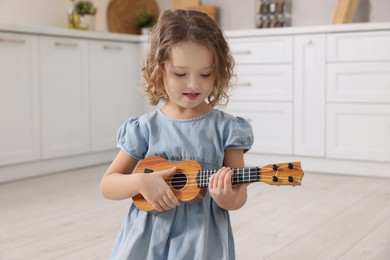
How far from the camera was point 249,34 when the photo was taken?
3639 millimetres

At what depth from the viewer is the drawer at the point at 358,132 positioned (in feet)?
10.6

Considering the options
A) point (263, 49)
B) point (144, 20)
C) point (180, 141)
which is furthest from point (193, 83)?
point (144, 20)

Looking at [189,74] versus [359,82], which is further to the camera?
[359,82]

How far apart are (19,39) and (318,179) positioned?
6.05ft

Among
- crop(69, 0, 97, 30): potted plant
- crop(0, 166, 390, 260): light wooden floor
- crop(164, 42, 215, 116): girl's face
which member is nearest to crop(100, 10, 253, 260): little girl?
crop(164, 42, 215, 116): girl's face

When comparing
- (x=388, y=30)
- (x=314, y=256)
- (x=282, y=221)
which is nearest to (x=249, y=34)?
(x=388, y=30)

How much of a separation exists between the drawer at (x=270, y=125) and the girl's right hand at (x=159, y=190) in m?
2.41

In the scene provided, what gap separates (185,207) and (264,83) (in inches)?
95.9

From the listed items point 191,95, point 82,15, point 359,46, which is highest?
point 82,15

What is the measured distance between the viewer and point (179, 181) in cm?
123

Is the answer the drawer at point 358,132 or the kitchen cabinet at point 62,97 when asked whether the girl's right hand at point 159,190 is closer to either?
the kitchen cabinet at point 62,97

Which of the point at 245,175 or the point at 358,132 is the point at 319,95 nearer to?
the point at 358,132

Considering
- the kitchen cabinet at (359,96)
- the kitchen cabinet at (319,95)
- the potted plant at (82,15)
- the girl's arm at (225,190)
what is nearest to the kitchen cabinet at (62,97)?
the potted plant at (82,15)

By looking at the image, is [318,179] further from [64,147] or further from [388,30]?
[64,147]
